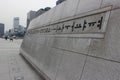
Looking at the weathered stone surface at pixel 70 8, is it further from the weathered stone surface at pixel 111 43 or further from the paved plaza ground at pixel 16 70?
the paved plaza ground at pixel 16 70

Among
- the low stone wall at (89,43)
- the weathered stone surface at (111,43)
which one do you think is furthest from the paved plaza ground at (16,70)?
the weathered stone surface at (111,43)

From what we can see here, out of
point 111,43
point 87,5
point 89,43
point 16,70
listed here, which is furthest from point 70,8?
point 16,70

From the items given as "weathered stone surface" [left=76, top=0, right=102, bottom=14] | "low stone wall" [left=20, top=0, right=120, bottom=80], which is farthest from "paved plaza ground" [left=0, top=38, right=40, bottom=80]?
"weathered stone surface" [left=76, top=0, right=102, bottom=14]

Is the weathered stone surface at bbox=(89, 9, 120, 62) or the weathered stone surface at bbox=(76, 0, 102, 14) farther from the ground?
the weathered stone surface at bbox=(76, 0, 102, 14)

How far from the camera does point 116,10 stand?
3553mm

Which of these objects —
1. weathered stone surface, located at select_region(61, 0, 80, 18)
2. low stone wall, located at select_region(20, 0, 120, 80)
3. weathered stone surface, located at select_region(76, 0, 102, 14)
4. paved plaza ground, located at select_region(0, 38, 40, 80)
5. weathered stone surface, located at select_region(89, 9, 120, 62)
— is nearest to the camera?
weathered stone surface, located at select_region(89, 9, 120, 62)

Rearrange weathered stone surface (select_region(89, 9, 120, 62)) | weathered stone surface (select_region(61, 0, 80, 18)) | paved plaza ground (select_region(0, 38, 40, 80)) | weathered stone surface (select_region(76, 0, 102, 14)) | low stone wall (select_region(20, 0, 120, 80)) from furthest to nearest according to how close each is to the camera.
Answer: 1. paved plaza ground (select_region(0, 38, 40, 80))
2. weathered stone surface (select_region(61, 0, 80, 18))
3. weathered stone surface (select_region(76, 0, 102, 14))
4. low stone wall (select_region(20, 0, 120, 80))
5. weathered stone surface (select_region(89, 9, 120, 62))

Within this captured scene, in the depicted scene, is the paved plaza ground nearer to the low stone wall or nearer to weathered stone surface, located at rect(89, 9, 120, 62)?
the low stone wall

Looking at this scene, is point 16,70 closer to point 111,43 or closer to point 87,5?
point 87,5

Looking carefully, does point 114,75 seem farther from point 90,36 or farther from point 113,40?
point 90,36

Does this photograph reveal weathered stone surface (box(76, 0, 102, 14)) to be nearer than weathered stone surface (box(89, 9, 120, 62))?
No

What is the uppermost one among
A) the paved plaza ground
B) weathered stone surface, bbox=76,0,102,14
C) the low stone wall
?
weathered stone surface, bbox=76,0,102,14

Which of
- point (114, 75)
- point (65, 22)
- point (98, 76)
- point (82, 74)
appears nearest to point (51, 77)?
point (65, 22)

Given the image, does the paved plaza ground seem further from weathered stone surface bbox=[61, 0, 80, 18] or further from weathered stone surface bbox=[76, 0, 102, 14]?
weathered stone surface bbox=[76, 0, 102, 14]
